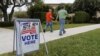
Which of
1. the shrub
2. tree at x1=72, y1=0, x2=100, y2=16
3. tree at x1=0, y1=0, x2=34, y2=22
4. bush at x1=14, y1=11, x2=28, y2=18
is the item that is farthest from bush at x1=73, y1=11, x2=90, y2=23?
bush at x1=14, y1=11, x2=28, y2=18

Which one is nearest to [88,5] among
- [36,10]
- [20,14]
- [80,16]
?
[80,16]

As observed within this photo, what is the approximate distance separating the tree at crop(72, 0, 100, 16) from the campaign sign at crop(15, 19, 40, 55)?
98.5 feet

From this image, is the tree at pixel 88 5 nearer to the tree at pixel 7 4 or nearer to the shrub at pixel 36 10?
the shrub at pixel 36 10

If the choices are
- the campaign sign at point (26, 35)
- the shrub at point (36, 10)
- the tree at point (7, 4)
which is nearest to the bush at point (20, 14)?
the shrub at point (36, 10)

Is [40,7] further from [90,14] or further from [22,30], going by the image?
[22,30]

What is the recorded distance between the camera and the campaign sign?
9.35m

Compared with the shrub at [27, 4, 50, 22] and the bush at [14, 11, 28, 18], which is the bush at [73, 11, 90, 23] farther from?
the bush at [14, 11, 28, 18]

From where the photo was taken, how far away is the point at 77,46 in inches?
504

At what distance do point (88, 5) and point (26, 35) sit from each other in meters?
31.1

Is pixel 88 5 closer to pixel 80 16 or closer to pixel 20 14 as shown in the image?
pixel 80 16

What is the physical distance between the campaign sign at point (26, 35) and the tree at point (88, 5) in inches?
1182

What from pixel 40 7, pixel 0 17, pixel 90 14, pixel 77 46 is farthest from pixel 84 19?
pixel 77 46

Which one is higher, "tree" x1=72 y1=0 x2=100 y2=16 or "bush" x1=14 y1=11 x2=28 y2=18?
Answer: "tree" x1=72 y1=0 x2=100 y2=16

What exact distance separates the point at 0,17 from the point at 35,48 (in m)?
36.9
